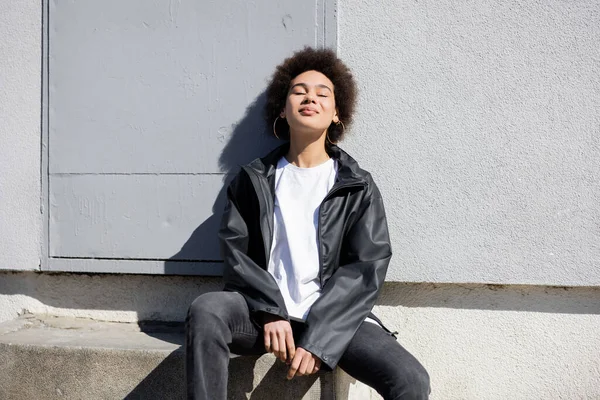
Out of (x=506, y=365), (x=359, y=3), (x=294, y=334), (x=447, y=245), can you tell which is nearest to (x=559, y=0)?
(x=359, y=3)

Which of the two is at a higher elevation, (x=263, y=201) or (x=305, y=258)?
(x=263, y=201)

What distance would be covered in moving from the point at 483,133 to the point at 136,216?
78.4 inches

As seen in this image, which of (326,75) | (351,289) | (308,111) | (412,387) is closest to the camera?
(412,387)

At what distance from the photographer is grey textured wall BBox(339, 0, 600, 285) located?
327cm

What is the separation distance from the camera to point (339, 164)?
321cm

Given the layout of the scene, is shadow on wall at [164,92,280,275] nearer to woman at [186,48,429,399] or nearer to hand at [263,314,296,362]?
woman at [186,48,429,399]

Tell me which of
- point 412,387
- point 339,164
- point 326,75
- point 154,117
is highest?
point 326,75

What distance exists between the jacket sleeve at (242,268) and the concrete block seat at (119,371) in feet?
1.19

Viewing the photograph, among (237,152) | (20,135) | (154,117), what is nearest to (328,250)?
(237,152)

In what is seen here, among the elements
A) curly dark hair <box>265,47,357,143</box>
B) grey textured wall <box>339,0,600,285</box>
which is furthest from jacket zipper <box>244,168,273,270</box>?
grey textured wall <box>339,0,600,285</box>

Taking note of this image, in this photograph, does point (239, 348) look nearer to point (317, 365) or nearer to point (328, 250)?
point (317, 365)

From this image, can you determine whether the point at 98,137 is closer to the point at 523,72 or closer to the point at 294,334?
the point at 294,334

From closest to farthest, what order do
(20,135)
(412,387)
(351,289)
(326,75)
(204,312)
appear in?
1. (412,387)
2. (204,312)
3. (351,289)
4. (326,75)
5. (20,135)

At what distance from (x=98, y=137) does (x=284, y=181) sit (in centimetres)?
127
